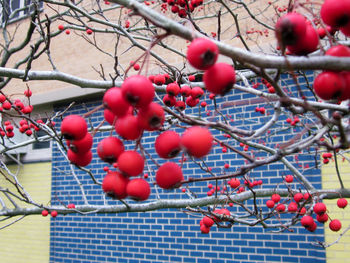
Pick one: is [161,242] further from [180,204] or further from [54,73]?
[54,73]

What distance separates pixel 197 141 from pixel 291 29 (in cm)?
40

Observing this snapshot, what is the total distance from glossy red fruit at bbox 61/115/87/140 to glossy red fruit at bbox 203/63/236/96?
0.44 m

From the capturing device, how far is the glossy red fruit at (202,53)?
82 centimetres

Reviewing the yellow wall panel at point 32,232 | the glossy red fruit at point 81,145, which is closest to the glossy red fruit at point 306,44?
the glossy red fruit at point 81,145

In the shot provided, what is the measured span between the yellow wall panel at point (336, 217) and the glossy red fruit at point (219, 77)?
164 inches

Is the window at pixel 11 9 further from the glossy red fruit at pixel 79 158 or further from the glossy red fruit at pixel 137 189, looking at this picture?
the glossy red fruit at pixel 137 189

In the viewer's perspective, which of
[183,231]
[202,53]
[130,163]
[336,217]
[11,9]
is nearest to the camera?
[202,53]

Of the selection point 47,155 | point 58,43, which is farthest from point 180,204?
point 58,43

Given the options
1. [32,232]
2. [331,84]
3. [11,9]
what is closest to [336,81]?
[331,84]

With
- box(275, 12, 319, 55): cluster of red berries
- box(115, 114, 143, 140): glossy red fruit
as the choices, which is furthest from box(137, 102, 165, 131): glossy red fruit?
box(275, 12, 319, 55): cluster of red berries

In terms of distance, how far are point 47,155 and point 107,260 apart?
3.33 metres

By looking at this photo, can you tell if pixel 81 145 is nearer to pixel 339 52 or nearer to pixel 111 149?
pixel 111 149

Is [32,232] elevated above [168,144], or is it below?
below

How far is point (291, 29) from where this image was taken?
0.84 metres
